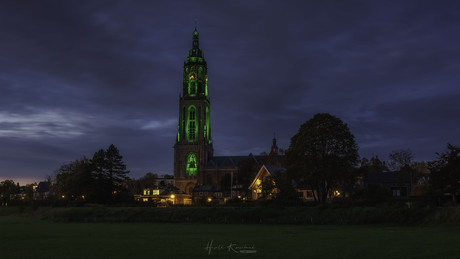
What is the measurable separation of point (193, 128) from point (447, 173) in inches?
4877

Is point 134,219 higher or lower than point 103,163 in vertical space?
lower

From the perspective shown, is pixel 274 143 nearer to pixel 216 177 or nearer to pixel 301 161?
pixel 216 177

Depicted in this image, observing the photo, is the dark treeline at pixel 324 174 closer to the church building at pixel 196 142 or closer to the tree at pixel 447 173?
the tree at pixel 447 173

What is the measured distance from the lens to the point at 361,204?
54.9 metres

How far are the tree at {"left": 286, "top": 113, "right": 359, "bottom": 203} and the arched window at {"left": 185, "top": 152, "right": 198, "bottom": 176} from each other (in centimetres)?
10193

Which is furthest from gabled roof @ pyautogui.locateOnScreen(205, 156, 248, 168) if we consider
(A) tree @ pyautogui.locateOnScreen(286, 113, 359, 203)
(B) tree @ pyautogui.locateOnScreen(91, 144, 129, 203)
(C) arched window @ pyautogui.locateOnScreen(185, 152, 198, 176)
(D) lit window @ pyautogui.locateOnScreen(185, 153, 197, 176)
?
(A) tree @ pyautogui.locateOnScreen(286, 113, 359, 203)

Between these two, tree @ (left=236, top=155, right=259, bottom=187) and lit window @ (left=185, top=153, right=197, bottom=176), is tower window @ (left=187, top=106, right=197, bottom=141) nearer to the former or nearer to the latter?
lit window @ (left=185, top=153, right=197, bottom=176)

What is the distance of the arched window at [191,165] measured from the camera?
16412 cm

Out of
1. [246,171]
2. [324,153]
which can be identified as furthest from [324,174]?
[246,171]

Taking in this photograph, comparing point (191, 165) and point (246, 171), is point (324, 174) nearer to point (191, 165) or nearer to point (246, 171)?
point (246, 171)

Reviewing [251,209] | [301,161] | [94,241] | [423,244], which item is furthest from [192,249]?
[301,161]

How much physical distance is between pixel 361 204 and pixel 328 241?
2757 centimetres

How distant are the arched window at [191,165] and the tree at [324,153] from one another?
334ft

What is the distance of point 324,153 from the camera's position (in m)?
62.9
